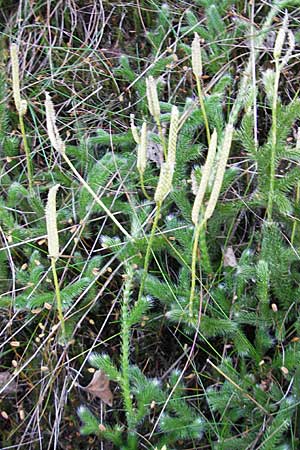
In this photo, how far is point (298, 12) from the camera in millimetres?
2436

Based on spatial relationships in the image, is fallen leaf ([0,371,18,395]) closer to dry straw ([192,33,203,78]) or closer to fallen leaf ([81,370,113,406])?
fallen leaf ([81,370,113,406])

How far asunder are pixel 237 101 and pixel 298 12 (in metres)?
0.58

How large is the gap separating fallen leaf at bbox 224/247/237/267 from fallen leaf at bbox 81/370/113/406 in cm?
48

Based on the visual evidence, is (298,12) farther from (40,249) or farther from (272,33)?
(40,249)

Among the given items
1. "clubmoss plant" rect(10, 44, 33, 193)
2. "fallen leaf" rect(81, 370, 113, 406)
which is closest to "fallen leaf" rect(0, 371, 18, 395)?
"fallen leaf" rect(81, 370, 113, 406)

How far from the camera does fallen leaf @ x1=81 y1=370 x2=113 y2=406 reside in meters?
1.81

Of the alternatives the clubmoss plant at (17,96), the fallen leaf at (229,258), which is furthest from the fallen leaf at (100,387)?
the clubmoss plant at (17,96)

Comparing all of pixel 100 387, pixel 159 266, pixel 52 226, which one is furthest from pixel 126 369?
pixel 52 226

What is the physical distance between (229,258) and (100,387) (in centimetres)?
53

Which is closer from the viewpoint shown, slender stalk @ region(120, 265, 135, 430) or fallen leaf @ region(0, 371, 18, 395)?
slender stalk @ region(120, 265, 135, 430)

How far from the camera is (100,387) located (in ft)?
5.93

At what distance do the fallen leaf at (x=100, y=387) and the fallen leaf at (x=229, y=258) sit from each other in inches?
19.0

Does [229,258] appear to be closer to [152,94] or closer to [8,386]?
[152,94]

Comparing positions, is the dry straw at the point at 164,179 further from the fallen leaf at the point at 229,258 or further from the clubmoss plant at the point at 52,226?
the fallen leaf at the point at 229,258
